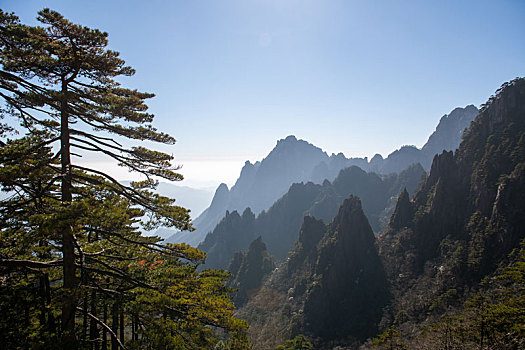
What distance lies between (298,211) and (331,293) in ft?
237

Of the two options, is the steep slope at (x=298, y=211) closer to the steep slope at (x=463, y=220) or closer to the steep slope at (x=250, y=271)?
the steep slope at (x=250, y=271)

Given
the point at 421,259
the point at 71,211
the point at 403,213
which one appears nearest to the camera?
the point at 71,211

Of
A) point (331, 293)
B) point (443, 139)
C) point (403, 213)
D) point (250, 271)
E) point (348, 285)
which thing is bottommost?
point (331, 293)

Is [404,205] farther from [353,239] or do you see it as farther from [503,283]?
[503,283]

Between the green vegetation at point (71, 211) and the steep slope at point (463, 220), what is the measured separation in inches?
1685

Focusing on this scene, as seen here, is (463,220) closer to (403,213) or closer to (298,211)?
(403,213)

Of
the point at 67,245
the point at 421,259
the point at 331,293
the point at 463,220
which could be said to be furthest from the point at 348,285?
the point at 67,245

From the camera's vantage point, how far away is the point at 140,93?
338 inches

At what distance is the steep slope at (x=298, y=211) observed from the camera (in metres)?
113

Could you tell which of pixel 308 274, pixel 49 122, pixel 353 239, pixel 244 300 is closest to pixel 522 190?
pixel 353 239

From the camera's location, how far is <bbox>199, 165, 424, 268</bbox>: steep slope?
11275 cm

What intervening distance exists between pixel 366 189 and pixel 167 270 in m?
143

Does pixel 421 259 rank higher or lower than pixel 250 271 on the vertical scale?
higher

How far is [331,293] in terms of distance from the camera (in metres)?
55.0
